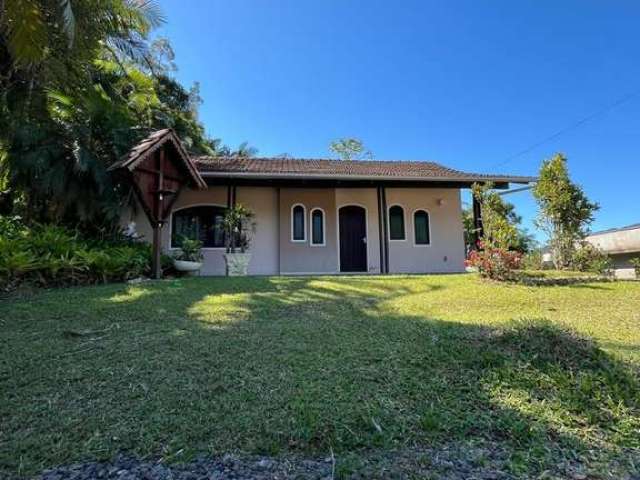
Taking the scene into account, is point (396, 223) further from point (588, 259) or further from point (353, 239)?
point (588, 259)

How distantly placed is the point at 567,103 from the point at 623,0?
672cm

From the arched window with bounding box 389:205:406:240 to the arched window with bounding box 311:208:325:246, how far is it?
91.5 inches

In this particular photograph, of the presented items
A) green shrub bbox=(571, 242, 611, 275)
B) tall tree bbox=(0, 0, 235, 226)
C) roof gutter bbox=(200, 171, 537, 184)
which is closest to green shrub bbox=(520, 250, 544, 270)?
green shrub bbox=(571, 242, 611, 275)

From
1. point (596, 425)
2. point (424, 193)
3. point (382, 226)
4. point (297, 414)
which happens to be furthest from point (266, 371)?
point (424, 193)

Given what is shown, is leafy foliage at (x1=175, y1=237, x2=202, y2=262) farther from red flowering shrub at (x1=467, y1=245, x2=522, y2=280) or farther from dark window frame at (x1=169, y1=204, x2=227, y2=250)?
red flowering shrub at (x1=467, y1=245, x2=522, y2=280)

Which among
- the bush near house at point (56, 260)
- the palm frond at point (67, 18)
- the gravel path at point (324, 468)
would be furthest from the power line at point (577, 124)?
the palm frond at point (67, 18)

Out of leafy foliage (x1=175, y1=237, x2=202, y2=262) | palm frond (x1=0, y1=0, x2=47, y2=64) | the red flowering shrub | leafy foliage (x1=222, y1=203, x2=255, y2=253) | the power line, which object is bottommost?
the red flowering shrub

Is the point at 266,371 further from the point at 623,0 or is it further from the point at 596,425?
the point at 623,0

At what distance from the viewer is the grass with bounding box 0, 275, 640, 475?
2.21 metres

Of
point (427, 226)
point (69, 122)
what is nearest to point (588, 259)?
point (427, 226)

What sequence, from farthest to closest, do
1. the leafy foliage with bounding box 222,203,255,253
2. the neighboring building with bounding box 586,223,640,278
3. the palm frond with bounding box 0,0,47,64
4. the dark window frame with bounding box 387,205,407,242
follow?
1. the neighboring building with bounding box 586,223,640,278
2. the dark window frame with bounding box 387,205,407,242
3. the leafy foliage with bounding box 222,203,255,253
4. the palm frond with bounding box 0,0,47,64

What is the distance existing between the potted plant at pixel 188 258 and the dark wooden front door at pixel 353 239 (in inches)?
184

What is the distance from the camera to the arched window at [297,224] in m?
12.0

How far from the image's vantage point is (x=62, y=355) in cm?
355
